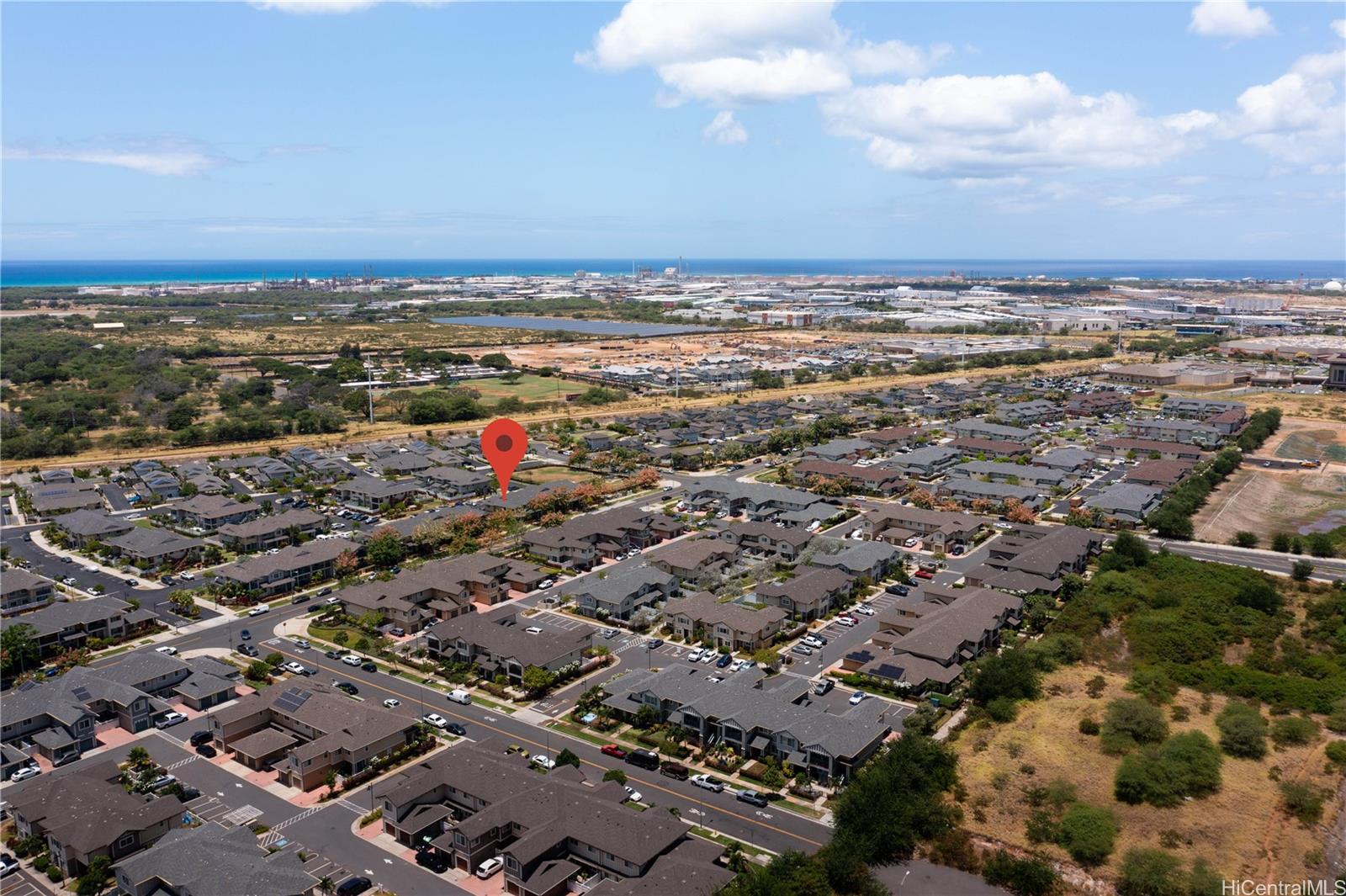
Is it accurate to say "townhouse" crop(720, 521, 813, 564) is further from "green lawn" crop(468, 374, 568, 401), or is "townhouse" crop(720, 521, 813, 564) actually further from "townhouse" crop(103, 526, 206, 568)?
"green lawn" crop(468, 374, 568, 401)

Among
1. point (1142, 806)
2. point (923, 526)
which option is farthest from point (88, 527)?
point (1142, 806)

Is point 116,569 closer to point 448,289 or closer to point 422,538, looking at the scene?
point 422,538

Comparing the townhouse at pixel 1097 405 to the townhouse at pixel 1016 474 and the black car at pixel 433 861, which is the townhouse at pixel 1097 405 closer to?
the townhouse at pixel 1016 474

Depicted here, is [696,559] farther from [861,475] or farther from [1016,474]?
[1016,474]

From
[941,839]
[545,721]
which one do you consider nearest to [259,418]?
[545,721]

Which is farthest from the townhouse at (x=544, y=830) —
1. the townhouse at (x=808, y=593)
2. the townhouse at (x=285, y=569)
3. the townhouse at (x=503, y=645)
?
the townhouse at (x=285, y=569)
